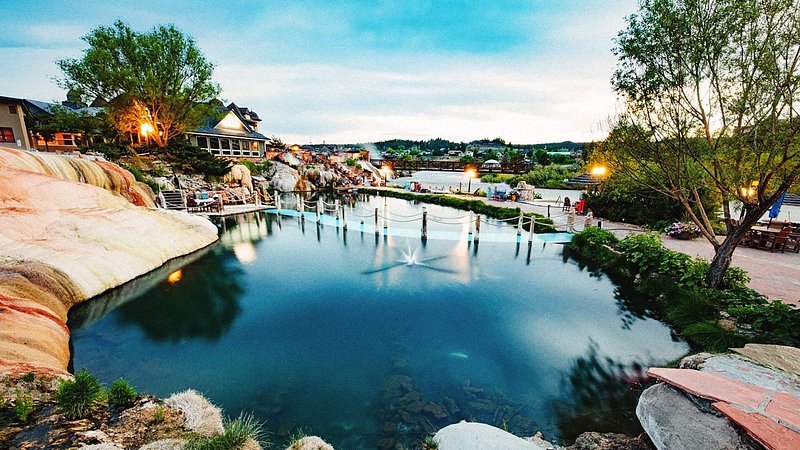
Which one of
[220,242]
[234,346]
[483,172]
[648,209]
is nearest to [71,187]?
[220,242]

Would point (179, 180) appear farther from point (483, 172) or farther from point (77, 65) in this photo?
point (483, 172)

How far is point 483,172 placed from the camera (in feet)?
189

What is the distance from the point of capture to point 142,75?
2483cm

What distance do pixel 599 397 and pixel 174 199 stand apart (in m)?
24.6

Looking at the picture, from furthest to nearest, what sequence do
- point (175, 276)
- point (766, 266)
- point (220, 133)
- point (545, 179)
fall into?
point (545, 179) → point (220, 133) → point (175, 276) → point (766, 266)

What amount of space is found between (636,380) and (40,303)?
13.1 meters

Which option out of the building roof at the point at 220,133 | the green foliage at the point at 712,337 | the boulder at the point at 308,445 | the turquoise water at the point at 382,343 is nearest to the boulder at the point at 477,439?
the turquoise water at the point at 382,343

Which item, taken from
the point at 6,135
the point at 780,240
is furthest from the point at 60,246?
the point at 6,135

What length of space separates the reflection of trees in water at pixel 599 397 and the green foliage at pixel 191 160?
27497 millimetres

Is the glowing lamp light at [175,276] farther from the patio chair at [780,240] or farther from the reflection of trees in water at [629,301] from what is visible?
the patio chair at [780,240]

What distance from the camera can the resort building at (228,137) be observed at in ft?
113

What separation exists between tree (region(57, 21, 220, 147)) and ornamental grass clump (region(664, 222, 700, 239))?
34232mm

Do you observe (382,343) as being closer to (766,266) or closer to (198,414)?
(198,414)

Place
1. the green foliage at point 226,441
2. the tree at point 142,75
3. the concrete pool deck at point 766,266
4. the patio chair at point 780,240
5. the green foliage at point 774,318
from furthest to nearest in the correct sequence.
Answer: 1. the tree at point 142,75
2. the patio chair at point 780,240
3. the concrete pool deck at point 766,266
4. the green foliage at point 774,318
5. the green foliage at point 226,441
